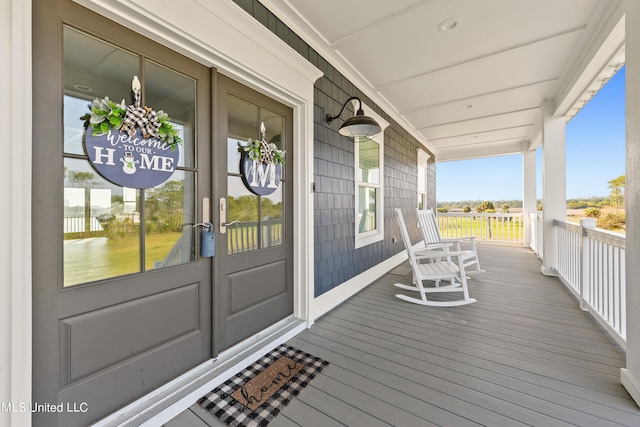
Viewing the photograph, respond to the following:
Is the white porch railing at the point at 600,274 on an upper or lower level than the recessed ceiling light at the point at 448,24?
lower

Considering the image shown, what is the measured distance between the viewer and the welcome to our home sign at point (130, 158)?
1.23 m

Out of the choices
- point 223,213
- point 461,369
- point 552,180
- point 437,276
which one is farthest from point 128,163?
point 552,180

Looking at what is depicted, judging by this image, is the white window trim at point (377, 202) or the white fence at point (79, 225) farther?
the white window trim at point (377, 202)

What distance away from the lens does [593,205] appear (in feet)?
13.0

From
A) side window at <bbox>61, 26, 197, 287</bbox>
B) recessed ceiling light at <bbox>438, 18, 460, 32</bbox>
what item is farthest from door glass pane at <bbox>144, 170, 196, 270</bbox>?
recessed ceiling light at <bbox>438, 18, 460, 32</bbox>

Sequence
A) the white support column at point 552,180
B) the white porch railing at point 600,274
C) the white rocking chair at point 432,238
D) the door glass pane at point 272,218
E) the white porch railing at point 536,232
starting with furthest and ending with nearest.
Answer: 1. the white porch railing at point 536,232
2. the white support column at point 552,180
3. the white rocking chair at point 432,238
4. the door glass pane at point 272,218
5. the white porch railing at point 600,274

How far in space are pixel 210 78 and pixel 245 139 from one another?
457 millimetres

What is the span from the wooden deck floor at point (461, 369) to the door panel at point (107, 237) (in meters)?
0.43

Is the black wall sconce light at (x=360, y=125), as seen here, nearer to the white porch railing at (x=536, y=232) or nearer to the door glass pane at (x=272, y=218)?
the door glass pane at (x=272, y=218)

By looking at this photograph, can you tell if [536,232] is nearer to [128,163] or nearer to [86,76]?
[128,163]

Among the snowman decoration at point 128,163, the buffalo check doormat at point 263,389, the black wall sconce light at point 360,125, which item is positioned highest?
the black wall sconce light at point 360,125

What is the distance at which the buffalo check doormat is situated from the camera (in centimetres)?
138
